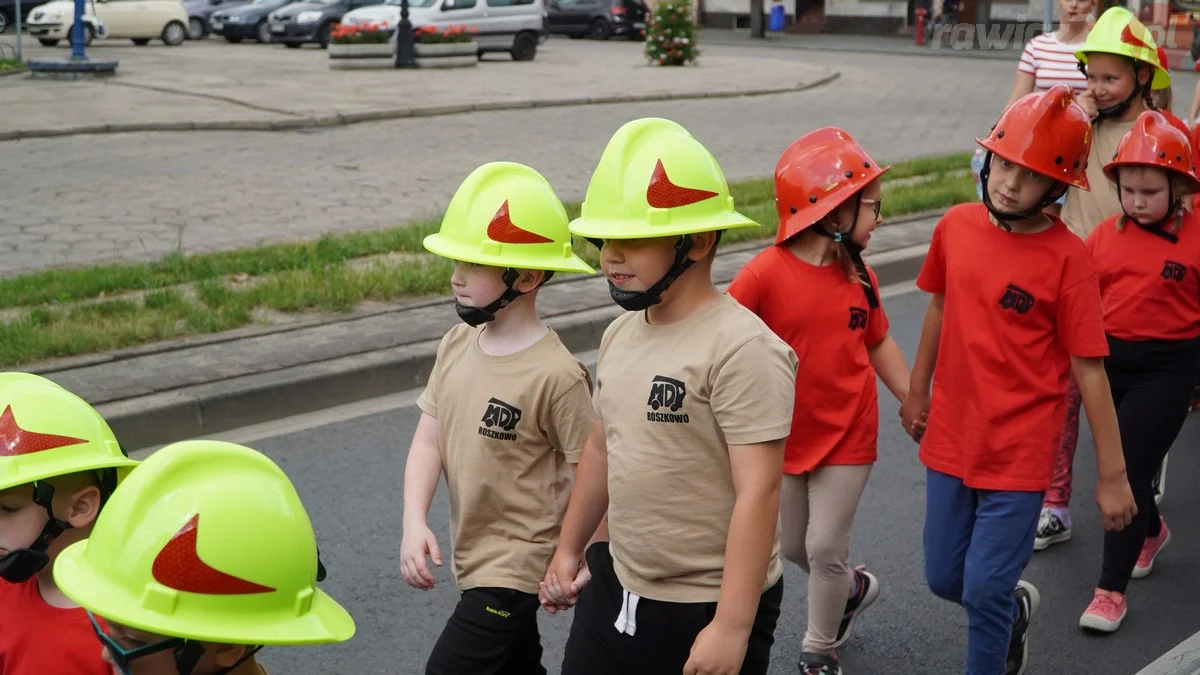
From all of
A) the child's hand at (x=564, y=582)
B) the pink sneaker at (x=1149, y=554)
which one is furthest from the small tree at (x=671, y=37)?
the child's hand at (x=564, y=582)

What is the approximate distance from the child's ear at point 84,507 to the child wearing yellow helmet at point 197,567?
18.4 inches

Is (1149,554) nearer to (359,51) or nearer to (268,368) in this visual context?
(268,368)

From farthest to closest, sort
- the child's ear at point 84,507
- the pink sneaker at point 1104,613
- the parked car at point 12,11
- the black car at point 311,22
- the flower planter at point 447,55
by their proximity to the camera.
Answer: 1. the parked car at point 12,11
2. the black car at point 311,22
3. the flower planter at point 447,55
4. the pink sneaker at point 1104,613
5. the child's ear at point 84,507

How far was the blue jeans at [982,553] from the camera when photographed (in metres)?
3.94

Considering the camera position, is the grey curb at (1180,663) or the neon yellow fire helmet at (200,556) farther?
the grey curb at (1180,663)

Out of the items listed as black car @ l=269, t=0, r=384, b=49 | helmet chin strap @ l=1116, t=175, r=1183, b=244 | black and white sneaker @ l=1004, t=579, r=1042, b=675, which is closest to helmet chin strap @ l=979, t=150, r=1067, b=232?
helmet chin strap @ l=1116, t=175, r=1183, b=244

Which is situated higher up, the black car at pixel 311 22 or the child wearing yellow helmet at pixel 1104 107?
Result: the child wearing yellow helmet at pixel 1104 107

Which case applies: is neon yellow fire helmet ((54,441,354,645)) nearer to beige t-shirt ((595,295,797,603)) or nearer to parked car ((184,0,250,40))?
beige t-shirt ((595,295,797,603))

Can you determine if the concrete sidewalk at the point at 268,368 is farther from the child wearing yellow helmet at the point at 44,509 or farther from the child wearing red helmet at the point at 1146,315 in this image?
the child wearing yellow helmet at the point at 44,509

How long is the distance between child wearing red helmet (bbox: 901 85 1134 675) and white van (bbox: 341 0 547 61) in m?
24.6

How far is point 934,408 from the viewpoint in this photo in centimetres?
418

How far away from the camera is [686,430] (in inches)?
119

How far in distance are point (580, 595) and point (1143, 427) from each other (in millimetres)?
2356

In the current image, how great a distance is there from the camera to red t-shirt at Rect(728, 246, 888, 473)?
160 inches
